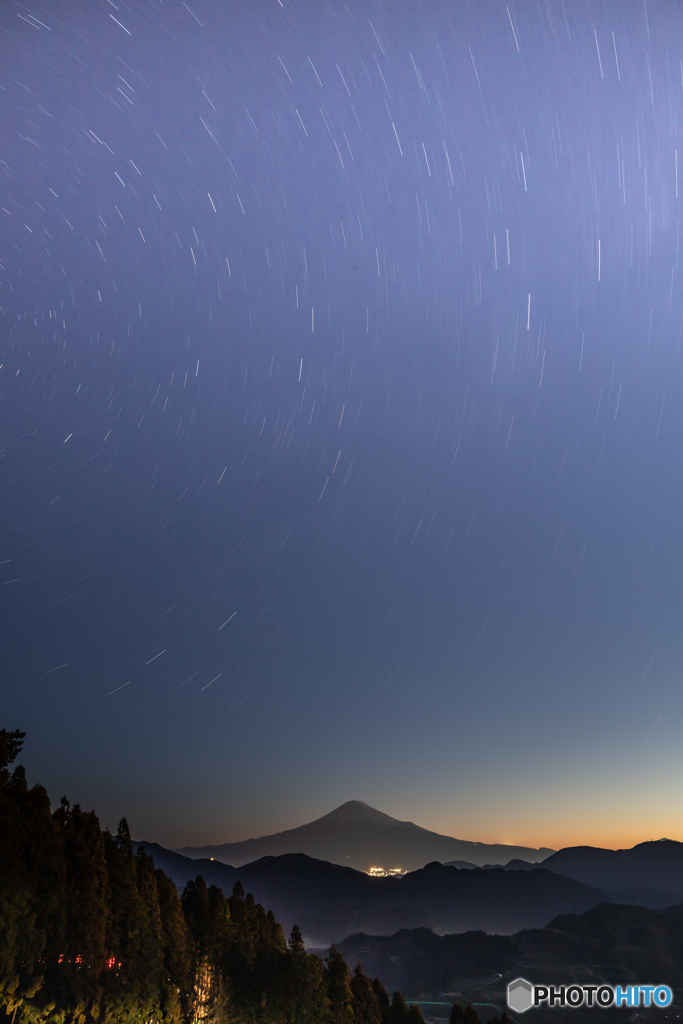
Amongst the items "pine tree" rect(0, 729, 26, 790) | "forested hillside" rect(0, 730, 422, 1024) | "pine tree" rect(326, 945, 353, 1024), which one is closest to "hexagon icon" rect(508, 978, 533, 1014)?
"pine tree" rect(326, 945, 353, 1024)

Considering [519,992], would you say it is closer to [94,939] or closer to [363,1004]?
[363,1004]

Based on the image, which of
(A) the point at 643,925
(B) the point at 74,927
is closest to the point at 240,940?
(B) the point at 74,927

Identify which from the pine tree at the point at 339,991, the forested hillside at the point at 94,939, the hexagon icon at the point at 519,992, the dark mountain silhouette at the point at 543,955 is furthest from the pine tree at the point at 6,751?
the dark mountain silhouette at the point at 543,955

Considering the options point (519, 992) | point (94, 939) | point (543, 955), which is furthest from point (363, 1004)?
point (543, 955)

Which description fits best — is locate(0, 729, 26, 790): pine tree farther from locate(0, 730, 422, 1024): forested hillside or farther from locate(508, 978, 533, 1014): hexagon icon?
locate(508, 978, 533, 1014): hexagon icon

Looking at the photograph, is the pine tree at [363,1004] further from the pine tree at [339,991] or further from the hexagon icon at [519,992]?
the hexagon icon at [519,992]

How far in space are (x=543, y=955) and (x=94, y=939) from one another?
165602mm

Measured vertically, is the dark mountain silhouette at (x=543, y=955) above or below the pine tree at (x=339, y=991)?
below

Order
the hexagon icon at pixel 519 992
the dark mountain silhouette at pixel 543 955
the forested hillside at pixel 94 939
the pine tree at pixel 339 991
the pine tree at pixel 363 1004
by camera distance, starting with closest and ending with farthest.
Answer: the forested hillside at pixel 94 939 < the pine tree at pixel 339 991 < the pine tree at pixel 363 1004 < the hexagon icon at pixel 519 992 < the dark mountain silhouette at pixel 543 955

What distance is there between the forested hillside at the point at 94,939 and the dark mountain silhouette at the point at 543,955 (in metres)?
125

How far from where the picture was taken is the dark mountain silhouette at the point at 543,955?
140000mm

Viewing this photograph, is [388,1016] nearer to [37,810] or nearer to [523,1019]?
[37,810]

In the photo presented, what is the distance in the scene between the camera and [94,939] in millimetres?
18766

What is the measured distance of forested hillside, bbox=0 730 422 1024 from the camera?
55.3 ft
